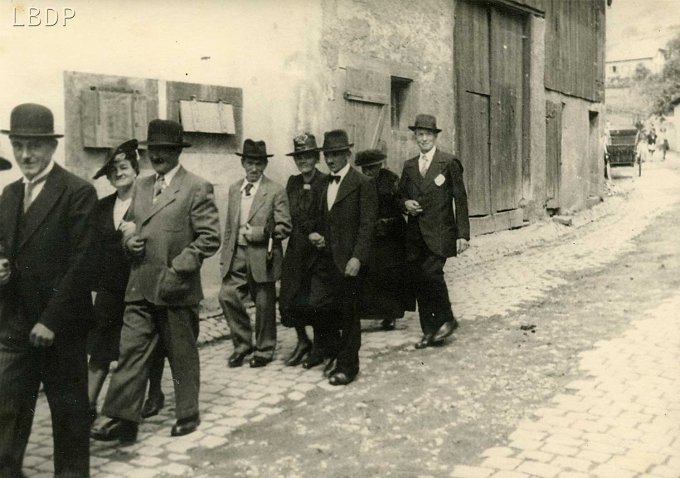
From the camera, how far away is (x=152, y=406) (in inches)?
201

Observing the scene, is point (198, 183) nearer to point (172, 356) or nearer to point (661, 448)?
point (172, 356)

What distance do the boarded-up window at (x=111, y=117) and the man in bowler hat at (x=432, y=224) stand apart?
8.26 feet

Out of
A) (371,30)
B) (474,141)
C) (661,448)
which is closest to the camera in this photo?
(661,448)

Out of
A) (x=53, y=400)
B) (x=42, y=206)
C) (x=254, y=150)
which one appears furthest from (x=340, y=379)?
(x=42, y=206)

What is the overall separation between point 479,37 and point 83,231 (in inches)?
424

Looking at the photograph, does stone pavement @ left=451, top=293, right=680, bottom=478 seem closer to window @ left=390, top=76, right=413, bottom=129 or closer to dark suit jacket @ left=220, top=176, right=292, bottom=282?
dark suit jacket @ left=220, top=176, right=292, bottom=282

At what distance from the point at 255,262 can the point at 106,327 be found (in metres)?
1.60

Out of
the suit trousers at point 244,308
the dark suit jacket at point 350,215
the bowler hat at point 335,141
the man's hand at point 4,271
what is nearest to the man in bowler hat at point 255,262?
the suit trousers at point 244,308

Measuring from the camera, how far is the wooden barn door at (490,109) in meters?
12.8

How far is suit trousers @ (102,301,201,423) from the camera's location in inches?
178

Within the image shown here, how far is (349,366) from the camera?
224 inches

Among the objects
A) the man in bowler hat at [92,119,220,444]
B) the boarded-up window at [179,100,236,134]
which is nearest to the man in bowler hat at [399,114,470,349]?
the boarded-up window at [179,100,236,134]

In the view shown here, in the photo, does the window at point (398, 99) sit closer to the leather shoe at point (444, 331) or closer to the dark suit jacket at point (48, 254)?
the leather shoe at point (444, 331)

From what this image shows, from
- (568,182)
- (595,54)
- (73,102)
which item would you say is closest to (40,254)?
(73,102)
